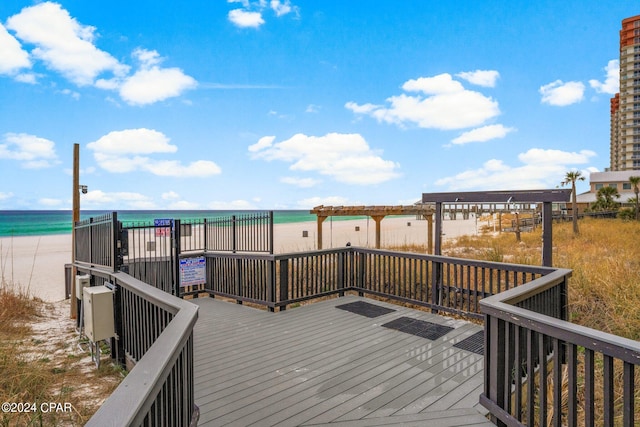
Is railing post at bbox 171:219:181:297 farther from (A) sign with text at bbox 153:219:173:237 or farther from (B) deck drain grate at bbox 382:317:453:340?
(B) deck drain grate at bbox 382:317:453:340

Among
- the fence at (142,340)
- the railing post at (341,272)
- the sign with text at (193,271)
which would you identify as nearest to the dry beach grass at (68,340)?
the fence at (142,340)

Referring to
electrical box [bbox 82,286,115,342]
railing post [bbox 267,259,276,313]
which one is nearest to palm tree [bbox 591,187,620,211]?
railing post [bbox 267,259,276,313]

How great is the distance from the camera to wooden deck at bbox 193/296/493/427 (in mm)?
2830

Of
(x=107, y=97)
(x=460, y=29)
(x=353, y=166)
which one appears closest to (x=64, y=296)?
(x=460, y=29)

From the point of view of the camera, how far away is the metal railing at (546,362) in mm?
1869

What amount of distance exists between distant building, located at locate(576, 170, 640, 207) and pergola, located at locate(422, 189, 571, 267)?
52892 millimetres

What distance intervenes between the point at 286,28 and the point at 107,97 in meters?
24.5

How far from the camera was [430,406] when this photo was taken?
2965 mm

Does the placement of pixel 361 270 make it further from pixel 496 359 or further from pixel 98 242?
pixel 98 242

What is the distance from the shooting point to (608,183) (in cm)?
5303

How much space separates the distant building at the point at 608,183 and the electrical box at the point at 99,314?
57.7 metres

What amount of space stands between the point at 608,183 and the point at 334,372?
65460mm

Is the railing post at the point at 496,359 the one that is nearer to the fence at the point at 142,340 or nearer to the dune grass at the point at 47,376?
the fence at the point at 142,340

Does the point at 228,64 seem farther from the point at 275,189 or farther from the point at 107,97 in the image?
the point at 275,189
